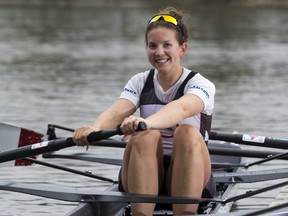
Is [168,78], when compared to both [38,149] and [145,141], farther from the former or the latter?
[38,149]

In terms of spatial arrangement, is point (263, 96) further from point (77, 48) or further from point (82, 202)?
point (77, 48)

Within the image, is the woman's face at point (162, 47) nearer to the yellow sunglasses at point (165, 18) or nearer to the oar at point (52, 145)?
the yellow sunglasses at point (165, 18)

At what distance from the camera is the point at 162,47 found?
840 cm

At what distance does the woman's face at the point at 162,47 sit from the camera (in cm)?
839

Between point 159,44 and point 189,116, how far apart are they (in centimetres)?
60

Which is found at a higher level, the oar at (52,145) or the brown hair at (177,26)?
the brown hair at (177,26)

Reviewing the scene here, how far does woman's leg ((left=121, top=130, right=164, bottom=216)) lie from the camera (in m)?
8.15

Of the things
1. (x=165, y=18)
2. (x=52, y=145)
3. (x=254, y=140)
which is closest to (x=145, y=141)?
(x=52, y=145)

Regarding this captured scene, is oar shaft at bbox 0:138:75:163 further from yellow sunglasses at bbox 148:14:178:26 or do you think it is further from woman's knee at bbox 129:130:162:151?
yellow sunglasses at bbox 148:14:178:26

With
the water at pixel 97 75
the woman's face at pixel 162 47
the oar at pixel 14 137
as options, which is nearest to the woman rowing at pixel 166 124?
the woman's face at pixel 162 47

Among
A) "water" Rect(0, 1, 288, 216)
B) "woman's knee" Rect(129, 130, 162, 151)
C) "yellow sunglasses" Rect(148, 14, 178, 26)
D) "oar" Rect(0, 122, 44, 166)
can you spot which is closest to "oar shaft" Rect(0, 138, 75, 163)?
"woman's knee" Rect(129, 130, 162, 151)

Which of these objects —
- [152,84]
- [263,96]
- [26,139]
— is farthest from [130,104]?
[263,96]

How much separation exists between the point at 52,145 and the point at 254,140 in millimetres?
2474

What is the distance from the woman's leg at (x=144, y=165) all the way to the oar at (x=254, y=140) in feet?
7.17
